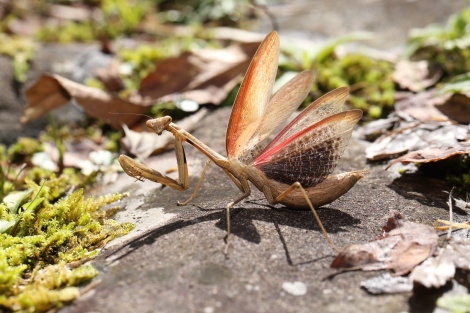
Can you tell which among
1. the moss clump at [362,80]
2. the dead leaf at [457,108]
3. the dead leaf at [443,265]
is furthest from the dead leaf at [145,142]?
the dead leaf at [443,265]

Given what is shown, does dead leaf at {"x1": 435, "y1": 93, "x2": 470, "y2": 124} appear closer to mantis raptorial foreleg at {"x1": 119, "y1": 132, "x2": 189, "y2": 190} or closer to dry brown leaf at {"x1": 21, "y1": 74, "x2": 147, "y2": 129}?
mantis raptorial foreleg at {"x1": 119, "y1": 132, "x2": 189, "y2": 190}

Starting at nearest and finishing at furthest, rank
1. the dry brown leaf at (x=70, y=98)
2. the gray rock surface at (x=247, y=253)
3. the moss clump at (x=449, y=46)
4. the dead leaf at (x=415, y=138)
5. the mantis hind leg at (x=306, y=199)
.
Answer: the gray rock surface at (x=247, y=253) → the mantis hind leg at (x=306, y=199) → the dead leaf at (x=415, y=138) → the dry brown leaf at (x=70, y=98) → the moss clump at (x=449, y=46)

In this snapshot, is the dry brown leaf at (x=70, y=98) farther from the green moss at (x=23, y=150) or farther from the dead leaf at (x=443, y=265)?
the dead leaf at (x=443, y=265)

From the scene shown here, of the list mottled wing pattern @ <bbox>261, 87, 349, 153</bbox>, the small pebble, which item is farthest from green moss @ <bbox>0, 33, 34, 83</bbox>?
the small pebble

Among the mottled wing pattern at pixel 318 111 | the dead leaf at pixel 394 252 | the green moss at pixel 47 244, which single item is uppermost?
the mottled wing pattern at pixel 318 111

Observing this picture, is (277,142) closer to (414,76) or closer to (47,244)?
(47,244)

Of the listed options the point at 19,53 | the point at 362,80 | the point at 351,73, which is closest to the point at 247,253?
the point at 362,80

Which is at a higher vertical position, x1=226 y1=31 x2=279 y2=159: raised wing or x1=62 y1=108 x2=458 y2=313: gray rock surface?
x1=226 y1=31 x2=279 y2=159: raised wing

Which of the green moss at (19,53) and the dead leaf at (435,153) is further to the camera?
the green moss at (19,53)
